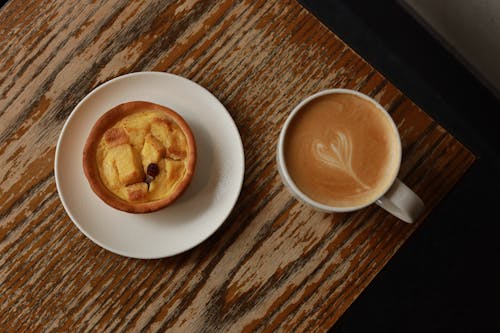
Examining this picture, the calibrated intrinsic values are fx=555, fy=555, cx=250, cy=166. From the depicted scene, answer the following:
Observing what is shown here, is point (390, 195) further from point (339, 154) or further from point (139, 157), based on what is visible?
point (139, 157)

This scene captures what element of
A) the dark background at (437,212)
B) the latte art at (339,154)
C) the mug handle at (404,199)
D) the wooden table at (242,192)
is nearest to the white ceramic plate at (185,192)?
the wooden table at (242,192)

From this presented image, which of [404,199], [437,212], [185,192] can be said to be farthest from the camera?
[437,212]

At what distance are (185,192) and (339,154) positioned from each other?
307mm

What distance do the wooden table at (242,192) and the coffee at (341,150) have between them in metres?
0.12

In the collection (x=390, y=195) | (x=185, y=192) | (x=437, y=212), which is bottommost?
(x=437, y=212)

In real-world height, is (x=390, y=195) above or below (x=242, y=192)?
above

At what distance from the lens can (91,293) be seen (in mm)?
1061

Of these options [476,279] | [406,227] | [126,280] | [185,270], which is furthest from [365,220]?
[476,279]

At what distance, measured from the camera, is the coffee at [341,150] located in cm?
97

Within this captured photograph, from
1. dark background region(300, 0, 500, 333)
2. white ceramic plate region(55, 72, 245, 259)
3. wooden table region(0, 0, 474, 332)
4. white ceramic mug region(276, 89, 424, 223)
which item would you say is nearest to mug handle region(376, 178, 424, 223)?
white ceramic mug region(276, 89, 424, 223)

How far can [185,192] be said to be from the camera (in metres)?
1.07

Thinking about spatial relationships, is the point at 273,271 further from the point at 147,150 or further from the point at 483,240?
the point at 483,240

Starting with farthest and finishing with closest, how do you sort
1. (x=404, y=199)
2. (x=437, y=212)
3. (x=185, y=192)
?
(x=437, y=212) → (x=185, y=192) → (x=404, y=199)

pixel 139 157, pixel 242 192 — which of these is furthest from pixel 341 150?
pixel 139 157
